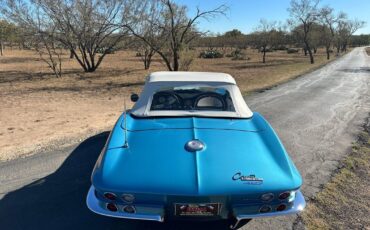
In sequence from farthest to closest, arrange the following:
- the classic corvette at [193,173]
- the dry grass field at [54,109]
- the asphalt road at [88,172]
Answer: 1. the dry grass field at [54,109]
2. the asphalt road at [88,172]
3. the classic corvette at [193,173]

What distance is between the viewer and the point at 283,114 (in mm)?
9664

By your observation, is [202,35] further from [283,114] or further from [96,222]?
[96,222]

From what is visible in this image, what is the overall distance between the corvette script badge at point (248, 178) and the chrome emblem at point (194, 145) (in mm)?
493

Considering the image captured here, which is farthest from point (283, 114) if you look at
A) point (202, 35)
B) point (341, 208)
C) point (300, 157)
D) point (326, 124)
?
point (202, 35)

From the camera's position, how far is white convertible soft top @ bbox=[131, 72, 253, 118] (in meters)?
4.43

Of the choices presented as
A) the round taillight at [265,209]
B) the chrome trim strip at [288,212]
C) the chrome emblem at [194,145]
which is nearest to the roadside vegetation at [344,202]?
the chrome trim strip at [288,212]

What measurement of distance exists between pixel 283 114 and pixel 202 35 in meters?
13.3

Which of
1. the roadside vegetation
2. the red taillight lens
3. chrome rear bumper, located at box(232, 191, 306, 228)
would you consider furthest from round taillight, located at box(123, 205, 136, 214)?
the roadside vegetation

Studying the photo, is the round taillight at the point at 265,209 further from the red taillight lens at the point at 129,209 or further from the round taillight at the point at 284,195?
the red taillight lens at the point at 129,209

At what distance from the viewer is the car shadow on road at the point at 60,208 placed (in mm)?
3736

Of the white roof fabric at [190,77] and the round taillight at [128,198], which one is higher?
the white roof fabric at [190,77]

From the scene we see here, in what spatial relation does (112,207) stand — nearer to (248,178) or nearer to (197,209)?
(197,209)

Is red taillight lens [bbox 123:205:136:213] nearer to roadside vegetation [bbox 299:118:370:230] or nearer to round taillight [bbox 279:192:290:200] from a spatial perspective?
round taillight [bbox 279:192:290:200]

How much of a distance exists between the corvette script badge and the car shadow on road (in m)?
0.77
